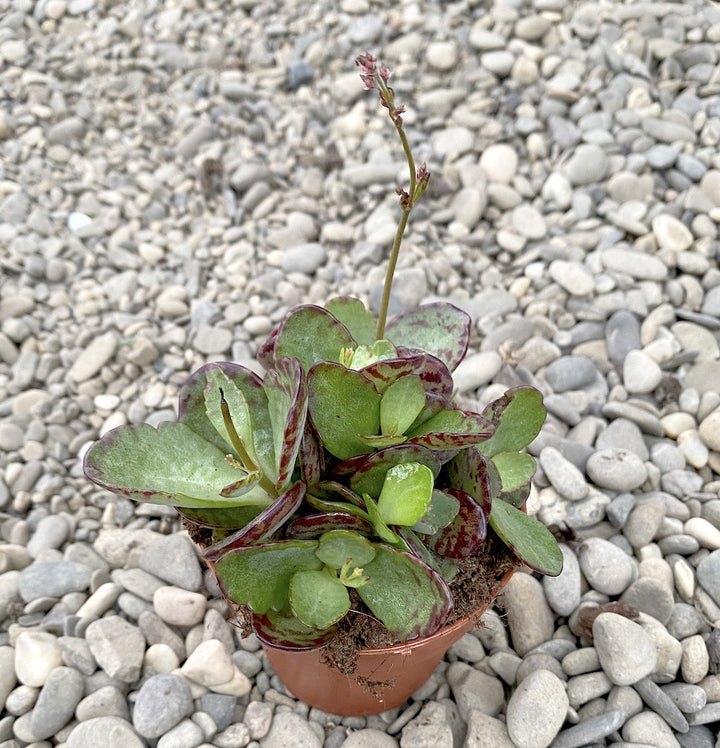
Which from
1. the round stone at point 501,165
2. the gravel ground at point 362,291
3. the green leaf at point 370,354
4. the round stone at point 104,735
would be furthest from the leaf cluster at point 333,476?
the round stone at point 501,165

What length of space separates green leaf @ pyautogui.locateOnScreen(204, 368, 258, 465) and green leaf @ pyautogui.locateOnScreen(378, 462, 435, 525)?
20 centimetres

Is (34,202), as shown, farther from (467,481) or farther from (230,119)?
(467,481)

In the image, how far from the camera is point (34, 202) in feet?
7.82

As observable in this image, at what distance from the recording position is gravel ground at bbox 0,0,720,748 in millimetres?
1310

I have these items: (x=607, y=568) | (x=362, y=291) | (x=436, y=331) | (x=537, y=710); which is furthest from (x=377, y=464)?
(x=362, y=291)

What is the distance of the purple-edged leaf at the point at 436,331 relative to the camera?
1.16 metres

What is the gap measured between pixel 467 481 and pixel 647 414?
833 mm

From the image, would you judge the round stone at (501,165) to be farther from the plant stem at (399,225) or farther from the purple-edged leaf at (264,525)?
the purple-edged leaf at (264,525)

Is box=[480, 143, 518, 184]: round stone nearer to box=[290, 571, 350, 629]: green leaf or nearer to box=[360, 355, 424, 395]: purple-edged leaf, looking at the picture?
box=[360, 355, 424, 395]: purple-edged leaf

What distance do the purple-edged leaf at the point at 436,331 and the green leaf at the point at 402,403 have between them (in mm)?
193

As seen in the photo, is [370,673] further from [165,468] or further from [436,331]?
[436,331]

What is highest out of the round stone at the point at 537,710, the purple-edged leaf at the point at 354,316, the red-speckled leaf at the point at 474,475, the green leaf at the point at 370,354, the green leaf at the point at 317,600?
the green leaf at the point at 370,354

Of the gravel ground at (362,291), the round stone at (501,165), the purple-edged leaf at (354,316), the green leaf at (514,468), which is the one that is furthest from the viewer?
the round stone at (501,165)

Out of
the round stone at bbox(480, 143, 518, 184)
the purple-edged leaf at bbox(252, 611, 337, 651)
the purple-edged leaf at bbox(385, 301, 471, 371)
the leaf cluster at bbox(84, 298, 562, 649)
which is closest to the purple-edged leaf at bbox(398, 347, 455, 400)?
the leaf cluster at bbox(84, 298, 562, 649)
